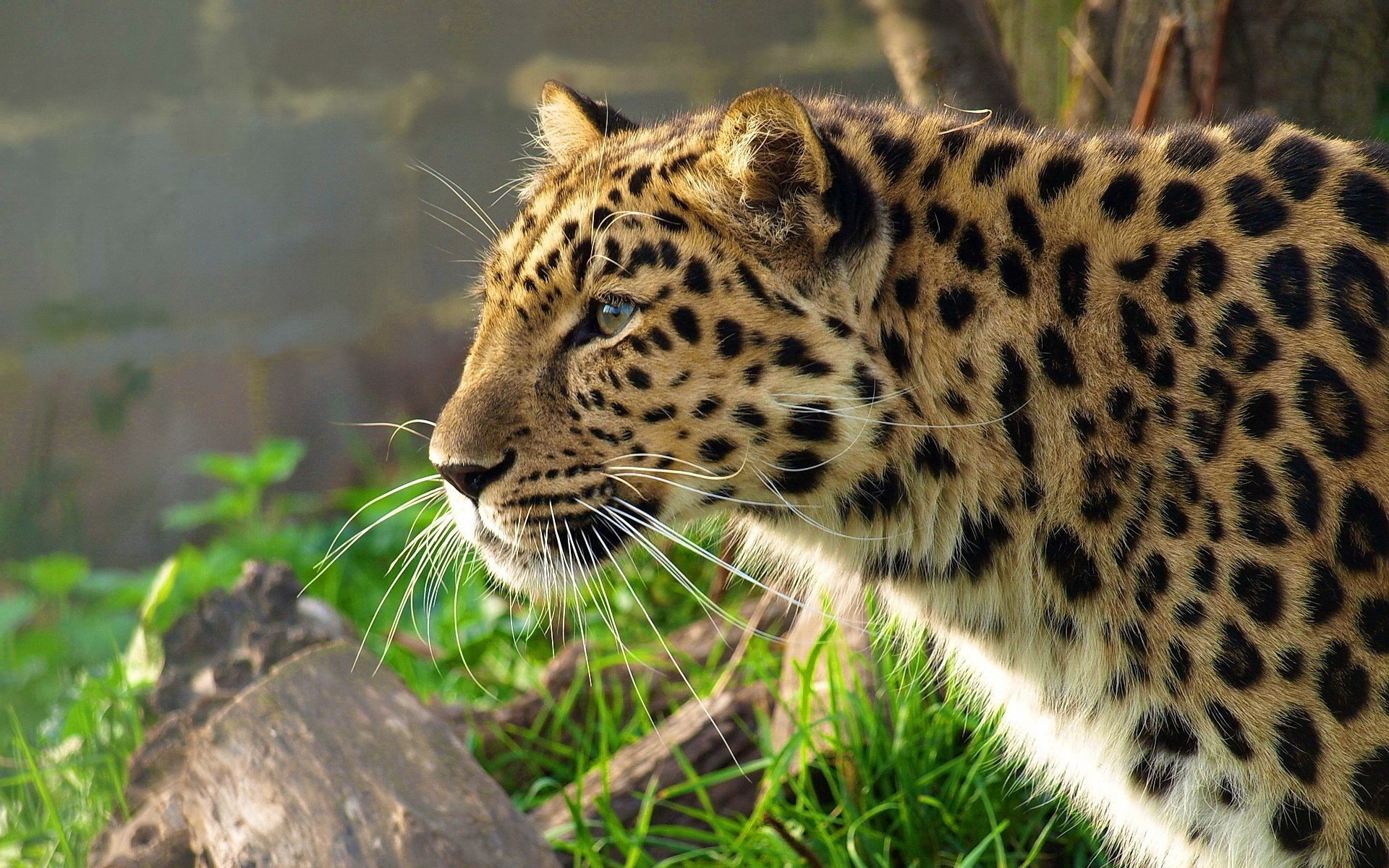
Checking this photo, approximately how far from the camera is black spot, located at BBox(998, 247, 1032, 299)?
11.7 ft

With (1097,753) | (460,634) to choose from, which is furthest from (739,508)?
(460,634)

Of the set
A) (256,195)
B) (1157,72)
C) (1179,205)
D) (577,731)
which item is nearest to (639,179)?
(1179,205)

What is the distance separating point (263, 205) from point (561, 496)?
6629 millimetres

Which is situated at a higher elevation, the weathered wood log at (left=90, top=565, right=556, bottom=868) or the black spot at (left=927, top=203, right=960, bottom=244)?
the black spot at (left=927, top=203, right=960, bottom=244)

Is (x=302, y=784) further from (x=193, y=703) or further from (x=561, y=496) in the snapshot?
(x=561, y=496)

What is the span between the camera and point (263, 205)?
951cm

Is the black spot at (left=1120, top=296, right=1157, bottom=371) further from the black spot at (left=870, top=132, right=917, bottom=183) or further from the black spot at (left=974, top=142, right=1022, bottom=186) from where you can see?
the black spot at (left=870, top=132, right=917, bottom=183)

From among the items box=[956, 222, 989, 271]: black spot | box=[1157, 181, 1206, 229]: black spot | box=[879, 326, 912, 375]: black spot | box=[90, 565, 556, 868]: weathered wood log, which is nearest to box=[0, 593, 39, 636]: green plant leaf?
A: box=[90, 565, 556, 868]: weathered wood log

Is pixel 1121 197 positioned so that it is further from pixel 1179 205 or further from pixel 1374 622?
pixel 1374 622

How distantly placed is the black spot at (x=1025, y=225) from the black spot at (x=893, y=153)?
31 centimetres

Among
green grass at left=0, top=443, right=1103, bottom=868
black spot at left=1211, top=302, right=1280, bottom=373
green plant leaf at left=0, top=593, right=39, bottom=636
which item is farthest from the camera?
green plant leaf at left=0, top=593, right=39, bottom=636

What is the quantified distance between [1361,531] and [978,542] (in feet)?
3.16

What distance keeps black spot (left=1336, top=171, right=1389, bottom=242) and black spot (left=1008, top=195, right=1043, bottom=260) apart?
0.77 m

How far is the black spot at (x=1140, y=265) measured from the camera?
3.49 meters
